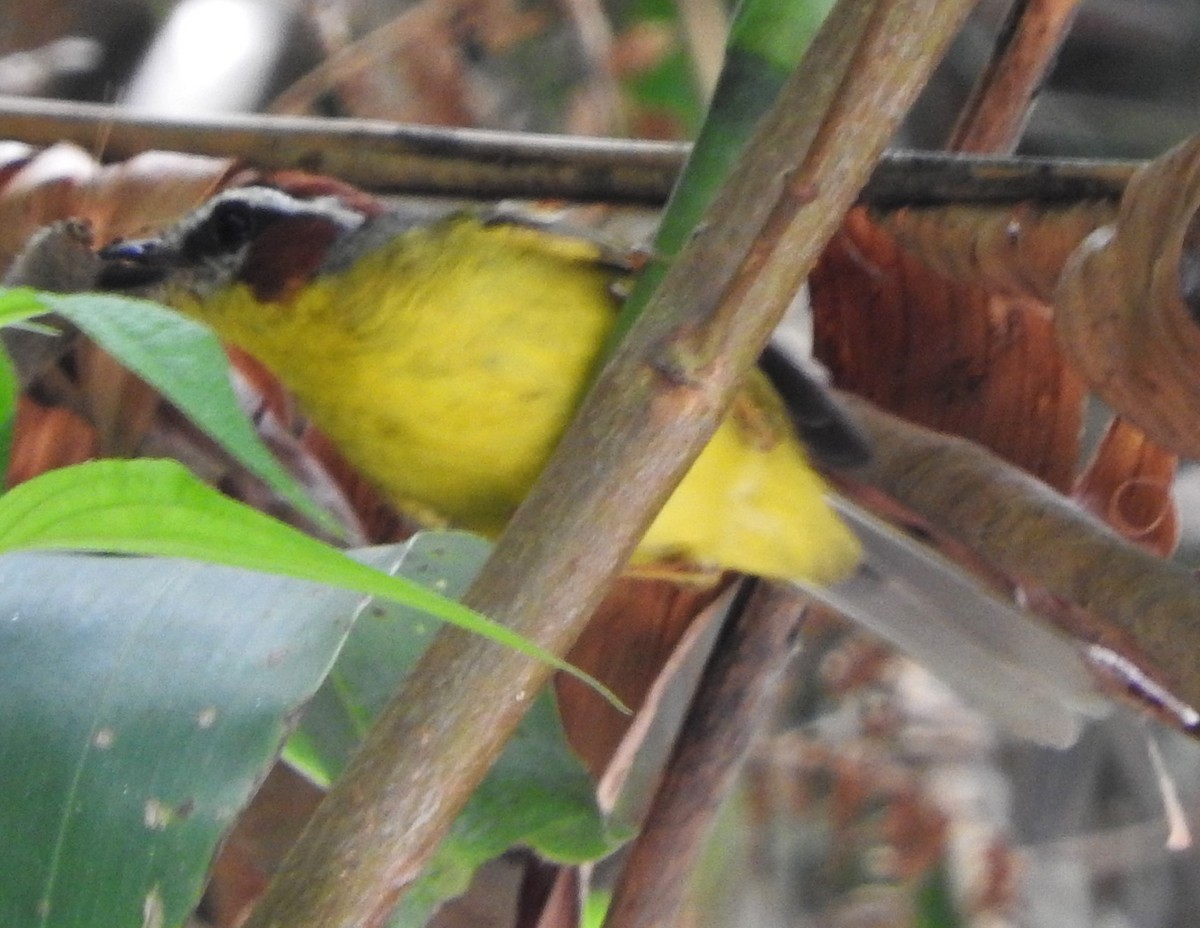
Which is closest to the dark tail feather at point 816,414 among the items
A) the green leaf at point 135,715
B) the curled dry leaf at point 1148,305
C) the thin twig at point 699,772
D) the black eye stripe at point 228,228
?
the thin twig at point 699,772

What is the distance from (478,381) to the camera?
961 millimetres

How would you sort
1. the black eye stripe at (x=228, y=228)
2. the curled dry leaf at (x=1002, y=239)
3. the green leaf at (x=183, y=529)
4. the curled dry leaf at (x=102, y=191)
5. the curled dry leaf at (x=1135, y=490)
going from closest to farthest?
the green leaf at (x=183, y=529) < the curled dry leaf at (x=1002, y=239) < the curled dry leaf at (x=1135, y=490) < the curled dry leaf at (x=102, y=191) < the black eye stripe at (x=228, y=228)

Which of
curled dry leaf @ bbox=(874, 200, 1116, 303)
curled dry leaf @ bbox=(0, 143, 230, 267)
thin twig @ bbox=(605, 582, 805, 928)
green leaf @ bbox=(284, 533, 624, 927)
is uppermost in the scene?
curled dry leaf @ bbox=(874, 200, 1116, 303)

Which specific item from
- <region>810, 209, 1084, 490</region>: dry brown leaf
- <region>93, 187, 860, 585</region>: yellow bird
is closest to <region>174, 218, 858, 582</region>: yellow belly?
<region>93, 187, 860, 585</region>: yellow bird

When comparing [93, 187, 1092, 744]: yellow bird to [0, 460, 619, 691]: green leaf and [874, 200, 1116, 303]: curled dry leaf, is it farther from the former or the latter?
Result: [0, 460, 619, 691]: green leaf

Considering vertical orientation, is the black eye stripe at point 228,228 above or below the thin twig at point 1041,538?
below

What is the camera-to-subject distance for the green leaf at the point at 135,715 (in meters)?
0.41

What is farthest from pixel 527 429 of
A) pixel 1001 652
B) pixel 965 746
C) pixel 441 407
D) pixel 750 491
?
→ pixel 965 746

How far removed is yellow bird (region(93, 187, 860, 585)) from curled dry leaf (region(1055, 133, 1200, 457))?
0.33 meters

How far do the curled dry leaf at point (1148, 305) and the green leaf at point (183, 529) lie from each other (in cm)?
36

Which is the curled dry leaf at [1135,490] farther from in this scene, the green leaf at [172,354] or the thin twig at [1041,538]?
the green leaf at [172,354]

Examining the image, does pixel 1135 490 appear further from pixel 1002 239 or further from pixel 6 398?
pixel 6 398

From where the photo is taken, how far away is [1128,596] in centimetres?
66

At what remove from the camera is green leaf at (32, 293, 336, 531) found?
371 mm
